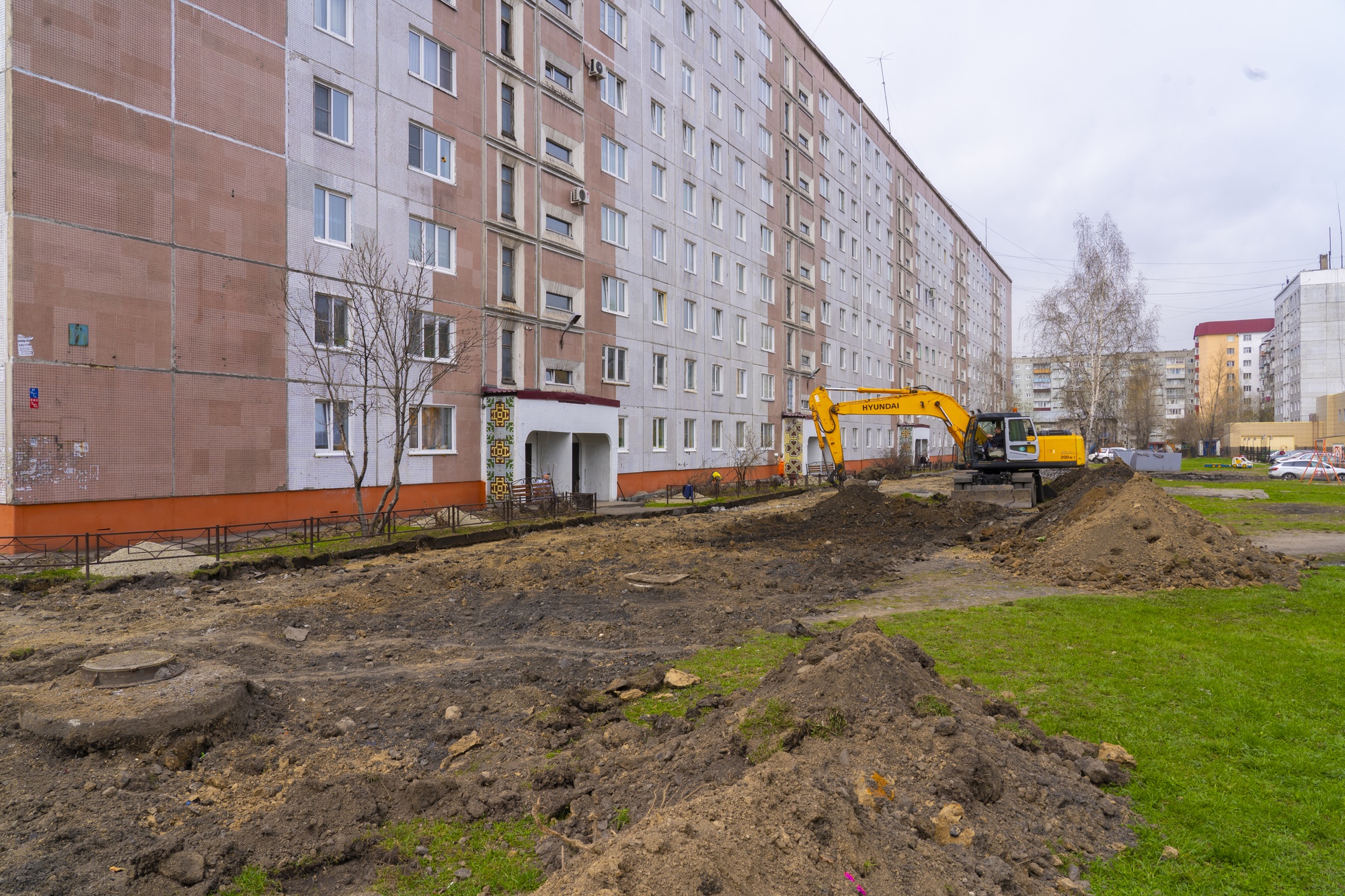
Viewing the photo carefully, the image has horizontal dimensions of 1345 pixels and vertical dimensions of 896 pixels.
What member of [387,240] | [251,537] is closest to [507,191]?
[387,240]

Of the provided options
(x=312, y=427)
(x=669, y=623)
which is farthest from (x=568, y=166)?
(x=669, y=623)

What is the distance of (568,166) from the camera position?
29219mm

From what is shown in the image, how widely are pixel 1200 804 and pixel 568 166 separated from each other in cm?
2867

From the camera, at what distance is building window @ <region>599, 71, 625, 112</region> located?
31469 mm

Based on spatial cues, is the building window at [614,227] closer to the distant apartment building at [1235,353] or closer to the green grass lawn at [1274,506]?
the green grass lawn at [1274,506]

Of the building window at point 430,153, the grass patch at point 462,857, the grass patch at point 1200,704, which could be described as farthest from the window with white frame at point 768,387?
the grass patch at point 462,857

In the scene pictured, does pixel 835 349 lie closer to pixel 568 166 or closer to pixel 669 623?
pixel 568 166

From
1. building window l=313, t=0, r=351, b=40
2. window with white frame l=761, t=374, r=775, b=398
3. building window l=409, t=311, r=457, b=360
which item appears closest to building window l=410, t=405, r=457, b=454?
building window l=409, t=311, r=457, b=360

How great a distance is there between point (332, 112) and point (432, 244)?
4406 mm

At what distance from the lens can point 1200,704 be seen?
267 inches

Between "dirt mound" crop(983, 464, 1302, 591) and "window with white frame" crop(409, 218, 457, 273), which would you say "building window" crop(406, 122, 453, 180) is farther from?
"dirt mound" crop(983, 464, 1302, 591)

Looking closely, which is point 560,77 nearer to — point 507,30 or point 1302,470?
point 507,30

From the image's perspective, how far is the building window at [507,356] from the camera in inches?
1024

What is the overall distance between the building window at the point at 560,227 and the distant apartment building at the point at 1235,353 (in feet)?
467
